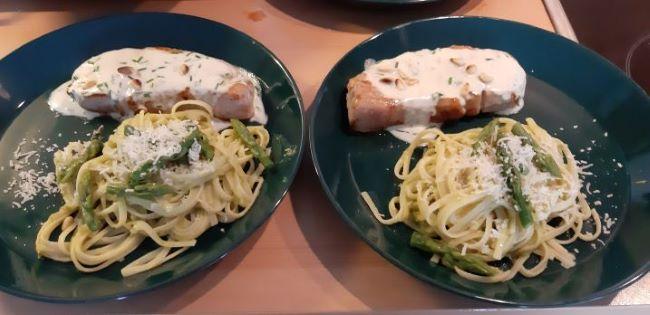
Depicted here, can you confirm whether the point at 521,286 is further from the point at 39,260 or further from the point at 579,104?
the point at 39,260

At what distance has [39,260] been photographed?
1.69 m

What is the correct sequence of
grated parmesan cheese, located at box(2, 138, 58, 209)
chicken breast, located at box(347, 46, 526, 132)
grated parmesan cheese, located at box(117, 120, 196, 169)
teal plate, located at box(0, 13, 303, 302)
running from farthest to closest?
chicken breast, located at box(347, 46, 526, 132)
grated parmesan cheese, located at box(2, 138, 58, 209)
grated parmesan cheese, located at box(117, 120, 196, 169)
teal plate, located at box(0, 13, 303, 302)

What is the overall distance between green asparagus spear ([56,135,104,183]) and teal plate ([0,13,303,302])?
10 cm

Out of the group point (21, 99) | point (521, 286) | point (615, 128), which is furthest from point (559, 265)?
point (21, 99)

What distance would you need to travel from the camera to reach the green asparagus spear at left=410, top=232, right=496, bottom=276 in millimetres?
1629

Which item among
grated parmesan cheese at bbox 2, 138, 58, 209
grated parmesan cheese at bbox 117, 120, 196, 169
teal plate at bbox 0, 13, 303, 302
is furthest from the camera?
grated parmesan cheese at bbox 2, 138, 58, 209

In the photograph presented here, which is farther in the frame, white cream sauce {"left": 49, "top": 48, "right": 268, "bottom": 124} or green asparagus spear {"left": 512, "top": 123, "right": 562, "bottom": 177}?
white cream sauce {"left": 49, "top": 48, "right": 268, "bottom": 124}

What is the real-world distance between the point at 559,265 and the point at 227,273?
1.06m

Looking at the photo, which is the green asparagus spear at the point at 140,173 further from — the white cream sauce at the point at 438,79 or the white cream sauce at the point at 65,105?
the white cream sauce at the point at 438,79

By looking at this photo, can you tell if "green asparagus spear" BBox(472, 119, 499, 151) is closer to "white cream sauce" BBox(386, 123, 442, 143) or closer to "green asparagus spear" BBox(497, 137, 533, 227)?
"green asparagus spear" BBox(497, 137, 533, 227)

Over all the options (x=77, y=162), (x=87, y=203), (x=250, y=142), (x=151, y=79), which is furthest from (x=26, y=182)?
(x=250, y=142)

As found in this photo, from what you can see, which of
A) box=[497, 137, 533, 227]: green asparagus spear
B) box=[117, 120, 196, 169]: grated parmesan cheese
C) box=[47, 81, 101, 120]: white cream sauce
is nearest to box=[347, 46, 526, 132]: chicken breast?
box=[497, 137, 533, 227]: green asparagus spear

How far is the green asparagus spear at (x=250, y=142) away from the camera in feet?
6.15

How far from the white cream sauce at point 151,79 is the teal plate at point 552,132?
39 centimetres
